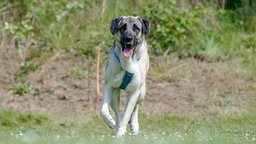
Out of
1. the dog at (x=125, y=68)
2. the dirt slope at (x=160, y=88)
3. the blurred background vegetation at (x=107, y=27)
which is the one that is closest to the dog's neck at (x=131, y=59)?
the dog at (x=125, y=68)

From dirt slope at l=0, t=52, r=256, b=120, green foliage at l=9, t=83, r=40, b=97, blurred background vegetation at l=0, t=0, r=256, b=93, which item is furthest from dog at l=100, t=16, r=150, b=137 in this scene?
blurred background vegetation at l=0, t=0, r=256, b=93

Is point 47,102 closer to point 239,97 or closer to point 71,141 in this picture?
point 239,97

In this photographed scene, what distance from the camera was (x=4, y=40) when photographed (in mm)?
17688

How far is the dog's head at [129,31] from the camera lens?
11.1m

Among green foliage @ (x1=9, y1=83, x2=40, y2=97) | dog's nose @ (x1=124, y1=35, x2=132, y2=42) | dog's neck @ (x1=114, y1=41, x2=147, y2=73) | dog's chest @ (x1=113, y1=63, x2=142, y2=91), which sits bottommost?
green foliage @ (x1=9, y1=83, x2=40, y2=97)

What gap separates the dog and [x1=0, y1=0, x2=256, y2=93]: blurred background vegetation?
6.03 metres

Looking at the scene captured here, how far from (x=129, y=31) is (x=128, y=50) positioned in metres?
0.26

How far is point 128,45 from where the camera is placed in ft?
36.3

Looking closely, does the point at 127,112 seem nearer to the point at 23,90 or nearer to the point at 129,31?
the point at 129,31

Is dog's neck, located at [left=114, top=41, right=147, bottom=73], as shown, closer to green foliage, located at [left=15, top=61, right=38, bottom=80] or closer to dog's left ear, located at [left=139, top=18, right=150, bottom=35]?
dog's left ear, located at [left=139, top=18, right=150, bottom=35]

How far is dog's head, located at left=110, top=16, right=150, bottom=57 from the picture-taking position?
11062mm

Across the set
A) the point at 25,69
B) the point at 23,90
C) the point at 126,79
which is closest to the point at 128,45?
the point at 126,79

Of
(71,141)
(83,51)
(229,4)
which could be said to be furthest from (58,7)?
(71,141)

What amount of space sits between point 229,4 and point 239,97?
392cm
